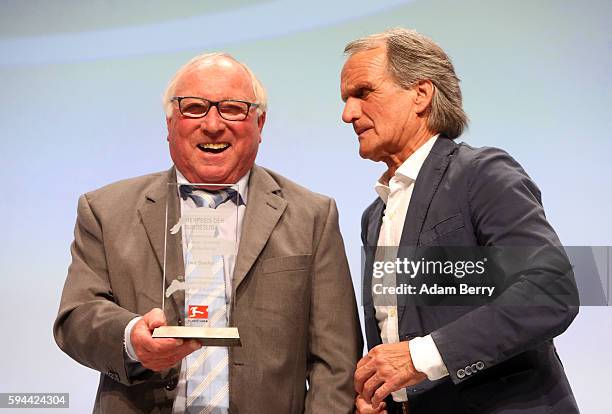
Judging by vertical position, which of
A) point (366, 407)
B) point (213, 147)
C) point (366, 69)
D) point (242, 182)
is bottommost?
point (366, 407)

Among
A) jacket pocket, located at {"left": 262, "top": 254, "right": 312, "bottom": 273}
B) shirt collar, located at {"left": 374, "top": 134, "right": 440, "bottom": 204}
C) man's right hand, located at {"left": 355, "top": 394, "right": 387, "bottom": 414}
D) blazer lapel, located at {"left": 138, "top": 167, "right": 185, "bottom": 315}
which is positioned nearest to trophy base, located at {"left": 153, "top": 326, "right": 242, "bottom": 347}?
blazer lapel, located at {"left": 138, "top": 167, "right": 185, "bottom": 315}

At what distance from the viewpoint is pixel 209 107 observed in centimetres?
240

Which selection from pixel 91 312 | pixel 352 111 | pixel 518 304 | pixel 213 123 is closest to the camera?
pixel 518 304

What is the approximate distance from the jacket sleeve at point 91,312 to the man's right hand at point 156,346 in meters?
0.11

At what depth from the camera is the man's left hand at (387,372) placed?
2.20m

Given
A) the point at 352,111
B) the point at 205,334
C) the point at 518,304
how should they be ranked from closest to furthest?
1. the point at 205,334
2. the point at 518,304
3. the point at 352,111

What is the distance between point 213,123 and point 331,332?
67 centimetres

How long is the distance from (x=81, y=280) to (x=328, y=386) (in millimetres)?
735

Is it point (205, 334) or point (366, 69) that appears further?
point (366, 69)

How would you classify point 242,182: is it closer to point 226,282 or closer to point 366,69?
point 226,282

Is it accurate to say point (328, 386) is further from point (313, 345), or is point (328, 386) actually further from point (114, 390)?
point (114, 390)

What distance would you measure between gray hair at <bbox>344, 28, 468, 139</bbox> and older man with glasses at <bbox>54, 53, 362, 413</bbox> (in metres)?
0.41

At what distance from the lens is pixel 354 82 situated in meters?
2.62

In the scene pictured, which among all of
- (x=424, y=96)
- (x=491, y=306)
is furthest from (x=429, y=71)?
(x=491, y=306)
